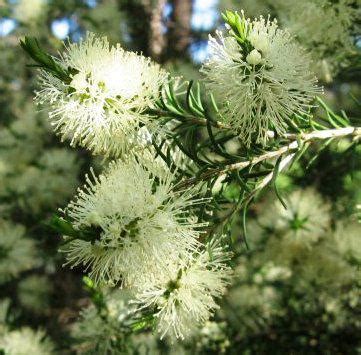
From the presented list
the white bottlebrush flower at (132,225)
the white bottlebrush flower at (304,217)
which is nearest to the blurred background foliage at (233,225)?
the white bottlebrush flower at (304,217)

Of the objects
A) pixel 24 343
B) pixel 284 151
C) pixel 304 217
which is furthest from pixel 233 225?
pixel 24 343

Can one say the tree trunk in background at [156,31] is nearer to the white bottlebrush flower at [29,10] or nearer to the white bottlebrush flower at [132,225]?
the white bottlebrush flower at [29,10]

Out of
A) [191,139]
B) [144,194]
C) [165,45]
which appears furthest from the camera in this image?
[165,45]

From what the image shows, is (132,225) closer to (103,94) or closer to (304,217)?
(103,94)

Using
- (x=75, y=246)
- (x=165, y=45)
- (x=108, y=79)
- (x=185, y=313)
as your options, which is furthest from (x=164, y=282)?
(x=165, y=45)

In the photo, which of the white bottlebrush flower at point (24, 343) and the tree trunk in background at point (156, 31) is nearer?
the white bottlebrush flower at point (24, 343)

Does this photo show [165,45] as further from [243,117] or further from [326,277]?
[243,117]
